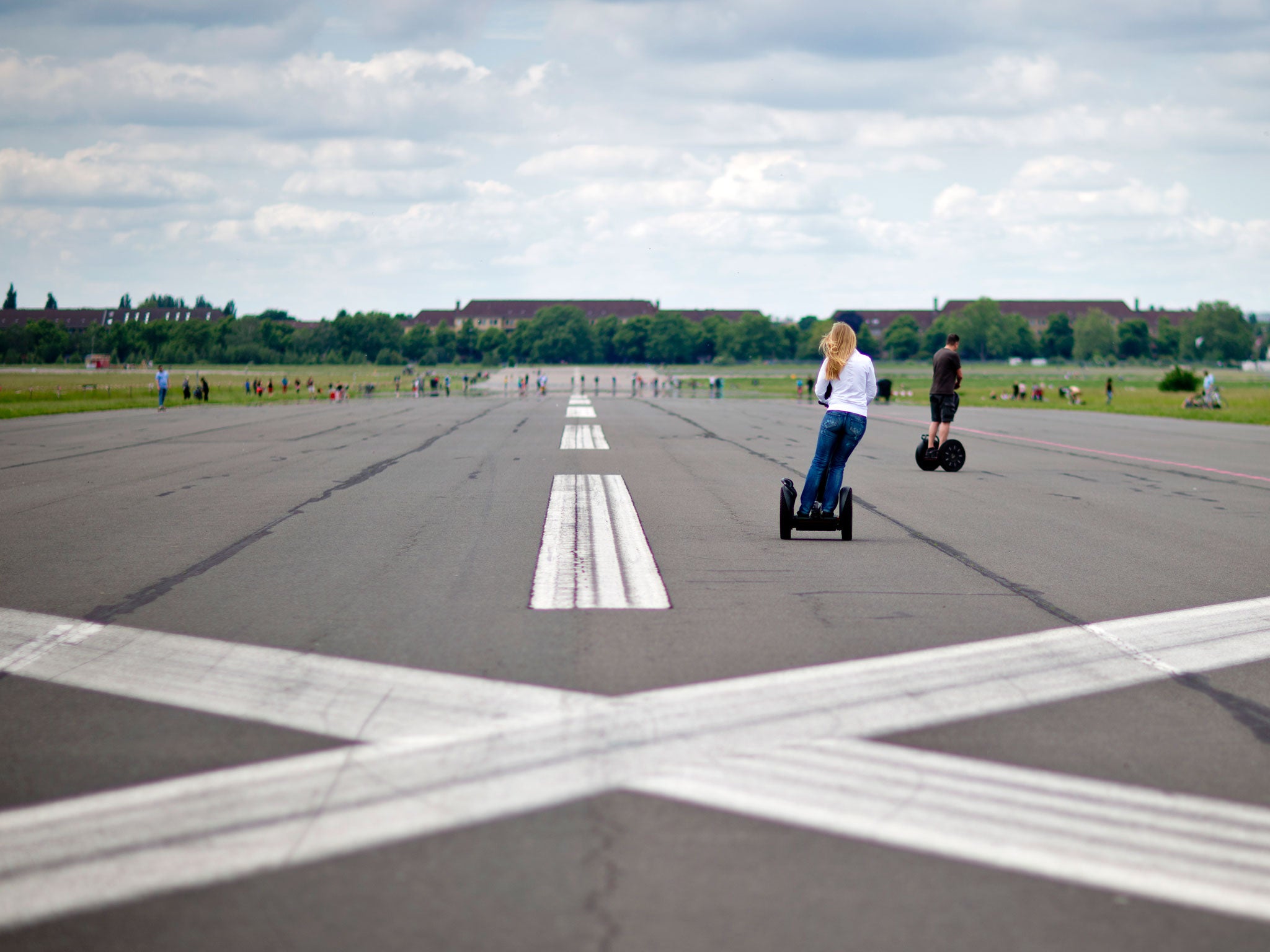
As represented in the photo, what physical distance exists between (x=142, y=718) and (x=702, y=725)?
242 cm

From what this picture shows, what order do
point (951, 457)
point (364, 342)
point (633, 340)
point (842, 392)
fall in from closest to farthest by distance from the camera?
point (842, 392), point (951, 457), point (364, 342), point (633, 340)

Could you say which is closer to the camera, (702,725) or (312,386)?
(702,725)

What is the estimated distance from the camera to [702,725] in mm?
4867

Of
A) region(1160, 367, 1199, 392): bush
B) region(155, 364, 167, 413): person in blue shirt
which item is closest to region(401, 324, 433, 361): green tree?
region(1160, 367, 1199, 392): bush

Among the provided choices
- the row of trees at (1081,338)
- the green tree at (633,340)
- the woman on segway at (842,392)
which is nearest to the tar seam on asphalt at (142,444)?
the woman on segway at (842,392)

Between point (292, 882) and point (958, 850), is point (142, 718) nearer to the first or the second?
point (292, 882)

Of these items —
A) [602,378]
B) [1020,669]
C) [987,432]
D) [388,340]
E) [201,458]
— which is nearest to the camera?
[1020,669]

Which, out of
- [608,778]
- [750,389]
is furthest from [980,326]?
[608,778]

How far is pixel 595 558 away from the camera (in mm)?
9250

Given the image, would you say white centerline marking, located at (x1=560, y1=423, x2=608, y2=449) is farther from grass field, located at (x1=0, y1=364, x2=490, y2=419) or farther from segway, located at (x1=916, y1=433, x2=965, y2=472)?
grass field, located at (x1=0, y1=364, x2=490, y2=419)

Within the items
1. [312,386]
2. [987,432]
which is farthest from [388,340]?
[987,432]

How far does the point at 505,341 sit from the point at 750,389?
120 metres

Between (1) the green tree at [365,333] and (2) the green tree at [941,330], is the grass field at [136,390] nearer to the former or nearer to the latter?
(1) the green tree at [365,333]

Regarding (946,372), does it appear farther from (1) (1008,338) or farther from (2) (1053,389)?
(1) (1008,338)
